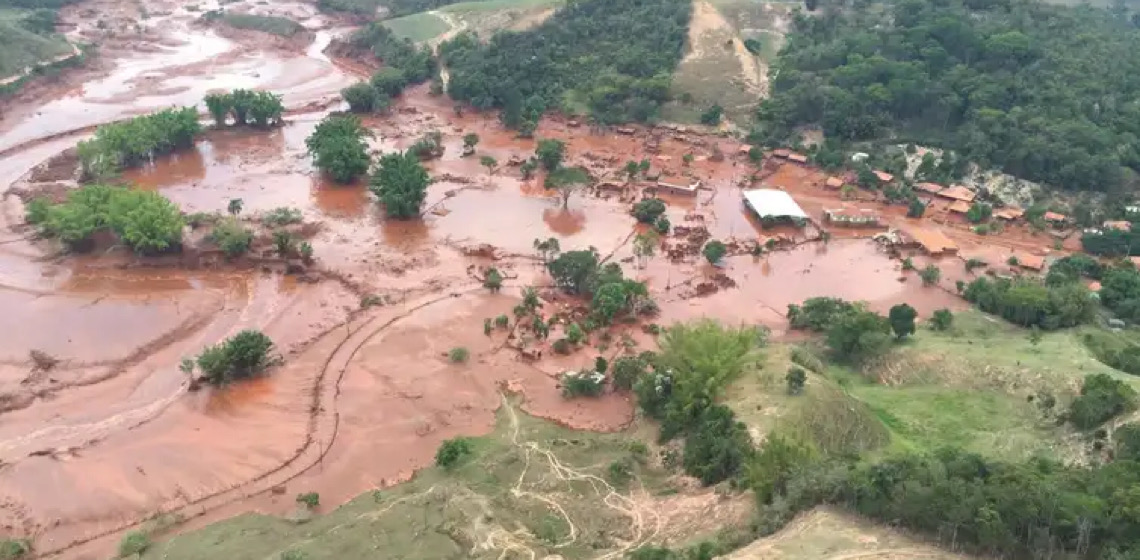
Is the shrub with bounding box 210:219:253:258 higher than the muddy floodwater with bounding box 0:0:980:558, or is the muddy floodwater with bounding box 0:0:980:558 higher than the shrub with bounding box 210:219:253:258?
the shrub with bounding box 210:219:253:258

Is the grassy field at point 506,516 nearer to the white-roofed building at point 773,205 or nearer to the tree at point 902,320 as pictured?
the tree at point 902,320

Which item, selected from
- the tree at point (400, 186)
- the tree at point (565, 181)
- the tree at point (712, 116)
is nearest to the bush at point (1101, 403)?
the tree at point (565, 181)

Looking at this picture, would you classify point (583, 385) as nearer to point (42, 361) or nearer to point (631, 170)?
point (42, 361)

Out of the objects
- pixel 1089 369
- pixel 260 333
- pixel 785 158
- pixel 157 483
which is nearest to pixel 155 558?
pixel 157 483

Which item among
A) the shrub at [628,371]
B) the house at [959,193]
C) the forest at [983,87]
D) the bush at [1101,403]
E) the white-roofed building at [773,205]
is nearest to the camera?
the bush at [1101,403]

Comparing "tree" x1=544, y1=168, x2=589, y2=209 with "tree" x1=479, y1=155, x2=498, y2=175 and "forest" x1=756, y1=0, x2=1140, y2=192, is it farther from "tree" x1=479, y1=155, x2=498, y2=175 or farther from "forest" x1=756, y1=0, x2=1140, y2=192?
"forest" x1=756, y1=0, x2=1140, y2=192

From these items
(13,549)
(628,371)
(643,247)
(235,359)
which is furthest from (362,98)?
(13,549)

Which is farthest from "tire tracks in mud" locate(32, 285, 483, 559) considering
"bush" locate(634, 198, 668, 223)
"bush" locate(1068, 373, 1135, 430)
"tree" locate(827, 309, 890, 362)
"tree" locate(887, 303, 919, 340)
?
"bush" locate(1068, 373, 1135, 430)

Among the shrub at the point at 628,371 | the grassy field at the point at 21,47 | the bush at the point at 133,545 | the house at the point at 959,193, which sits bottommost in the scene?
the house at the point at 959,193

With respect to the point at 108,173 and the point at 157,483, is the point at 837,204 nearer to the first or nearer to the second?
the point at 157,483
